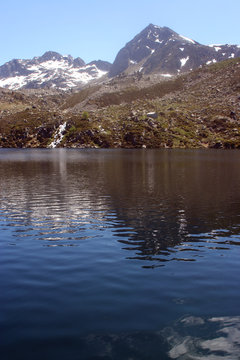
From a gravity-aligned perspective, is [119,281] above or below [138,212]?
below

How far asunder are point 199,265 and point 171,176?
52544 millimetres

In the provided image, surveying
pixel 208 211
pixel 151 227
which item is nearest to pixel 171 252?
pixel 151 227

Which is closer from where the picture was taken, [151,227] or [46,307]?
[46,307]

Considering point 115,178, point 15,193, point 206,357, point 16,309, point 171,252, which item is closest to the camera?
point 206,357

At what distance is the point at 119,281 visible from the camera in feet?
60.9

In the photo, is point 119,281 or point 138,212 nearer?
point 119,281

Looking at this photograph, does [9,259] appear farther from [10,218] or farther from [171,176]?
[171,176]

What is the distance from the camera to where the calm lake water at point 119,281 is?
41.1ft

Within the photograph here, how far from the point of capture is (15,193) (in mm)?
50062

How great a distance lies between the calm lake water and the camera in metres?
12.5

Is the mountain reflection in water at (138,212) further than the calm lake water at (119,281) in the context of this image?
Yes

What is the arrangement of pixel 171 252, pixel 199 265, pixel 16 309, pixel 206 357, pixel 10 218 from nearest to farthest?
1. pixel 206 357
2. pixel 16 309
3. pixel 199 265
4. pixel 171 252
5. pixel 10 218

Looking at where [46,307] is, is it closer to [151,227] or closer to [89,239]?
[89,239]

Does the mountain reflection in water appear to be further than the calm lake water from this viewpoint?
Yes
